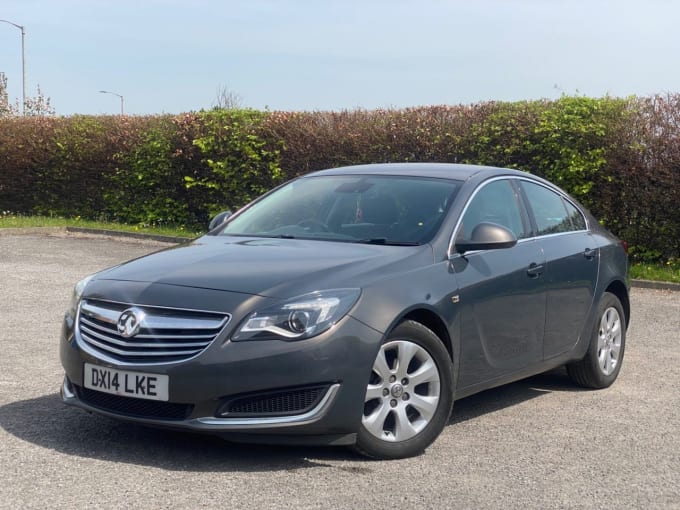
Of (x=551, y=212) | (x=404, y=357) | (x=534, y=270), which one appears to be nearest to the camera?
(x=404, y=357)

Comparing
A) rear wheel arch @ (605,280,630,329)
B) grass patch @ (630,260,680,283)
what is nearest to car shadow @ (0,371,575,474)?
rear wheel arch @ (605,280,630,329)

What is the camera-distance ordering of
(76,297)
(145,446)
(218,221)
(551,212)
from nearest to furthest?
(145,446), (76,297), (218,221), (551,212)

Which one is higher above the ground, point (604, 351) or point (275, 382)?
point (275, 382)

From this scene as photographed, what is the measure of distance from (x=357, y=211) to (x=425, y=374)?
1.35m

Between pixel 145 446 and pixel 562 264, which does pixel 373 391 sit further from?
pixel 562 264

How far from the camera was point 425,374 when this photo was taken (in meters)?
5.71

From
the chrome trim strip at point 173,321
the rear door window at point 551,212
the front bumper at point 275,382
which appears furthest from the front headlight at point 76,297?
the rear door window at point 551,212

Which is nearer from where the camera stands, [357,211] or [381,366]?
[381,366]

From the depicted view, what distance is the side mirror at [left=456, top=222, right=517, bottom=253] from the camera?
20.4ft

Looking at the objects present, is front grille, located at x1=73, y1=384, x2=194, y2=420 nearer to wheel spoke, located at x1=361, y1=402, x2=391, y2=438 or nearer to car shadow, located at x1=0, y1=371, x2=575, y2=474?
car shadow, located at x1=0, y1=371, x2=575, y2=474

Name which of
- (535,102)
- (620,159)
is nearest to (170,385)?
(620,159)

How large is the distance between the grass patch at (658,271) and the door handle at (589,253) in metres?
6.83

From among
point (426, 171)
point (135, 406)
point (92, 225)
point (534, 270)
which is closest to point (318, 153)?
point (92, 225)

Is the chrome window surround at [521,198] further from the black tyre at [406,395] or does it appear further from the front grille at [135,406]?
the front grille at [135,406]
